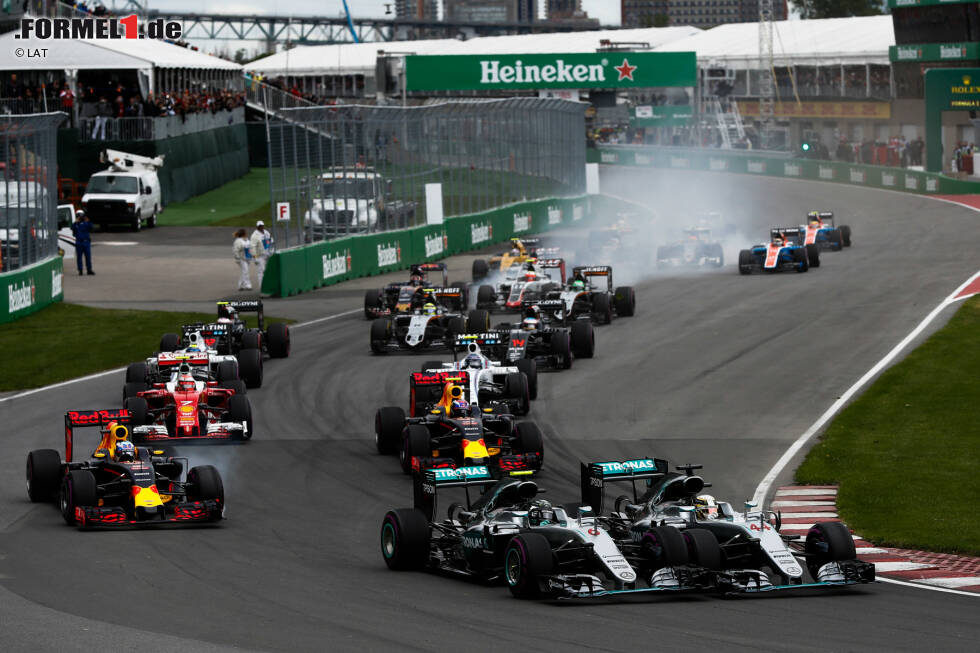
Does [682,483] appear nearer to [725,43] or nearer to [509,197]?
[509,197]

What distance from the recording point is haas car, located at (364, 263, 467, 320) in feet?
114

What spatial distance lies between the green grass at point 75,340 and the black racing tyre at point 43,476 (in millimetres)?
10116

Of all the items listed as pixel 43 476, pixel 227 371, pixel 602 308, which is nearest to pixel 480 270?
pixel 602 308

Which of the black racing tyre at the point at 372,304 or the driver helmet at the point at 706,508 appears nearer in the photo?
the driver helmet at the point at 706,508

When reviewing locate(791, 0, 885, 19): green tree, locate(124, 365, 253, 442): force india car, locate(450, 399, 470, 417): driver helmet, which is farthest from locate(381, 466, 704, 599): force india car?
locate(791, 0, 885, 19): green tree

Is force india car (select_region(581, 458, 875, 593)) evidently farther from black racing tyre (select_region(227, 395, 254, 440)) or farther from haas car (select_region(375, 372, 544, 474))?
black racing tyre (select_region(227, 395, 254, 440))

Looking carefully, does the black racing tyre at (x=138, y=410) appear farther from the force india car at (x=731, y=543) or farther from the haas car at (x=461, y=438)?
the force india car at (x=731, y=543)

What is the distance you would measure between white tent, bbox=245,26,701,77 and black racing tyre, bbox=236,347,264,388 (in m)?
85.2

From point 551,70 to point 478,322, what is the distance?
51120 millimetres

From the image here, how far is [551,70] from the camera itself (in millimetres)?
81312

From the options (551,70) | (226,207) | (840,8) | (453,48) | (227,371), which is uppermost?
(840,8)

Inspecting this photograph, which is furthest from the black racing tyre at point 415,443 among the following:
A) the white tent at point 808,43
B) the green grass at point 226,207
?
the white tent at point 808,43

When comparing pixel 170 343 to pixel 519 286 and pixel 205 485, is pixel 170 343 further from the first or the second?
pixel 519 286

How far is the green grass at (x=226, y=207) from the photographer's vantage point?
6431 cm
